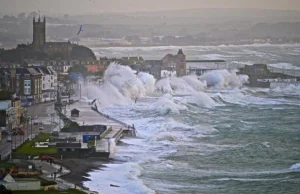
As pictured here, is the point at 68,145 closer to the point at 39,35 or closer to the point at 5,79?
the point at 5,79

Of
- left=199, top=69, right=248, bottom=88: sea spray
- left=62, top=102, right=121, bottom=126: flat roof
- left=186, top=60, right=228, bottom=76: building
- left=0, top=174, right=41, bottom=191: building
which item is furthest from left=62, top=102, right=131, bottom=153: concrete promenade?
left=186, top=60, right=228, bottom=76: building

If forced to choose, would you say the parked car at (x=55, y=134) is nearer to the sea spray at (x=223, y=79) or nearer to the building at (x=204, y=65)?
the sea spray at (x=223, y=79)

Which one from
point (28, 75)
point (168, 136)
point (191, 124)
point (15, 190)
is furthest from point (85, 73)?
point (15, 190)

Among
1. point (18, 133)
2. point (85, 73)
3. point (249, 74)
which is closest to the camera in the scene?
point (18, 133)

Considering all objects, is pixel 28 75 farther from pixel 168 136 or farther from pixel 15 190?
pixel 15 190

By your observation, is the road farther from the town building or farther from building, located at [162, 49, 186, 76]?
building, located at [162, 49, 186, 76]
